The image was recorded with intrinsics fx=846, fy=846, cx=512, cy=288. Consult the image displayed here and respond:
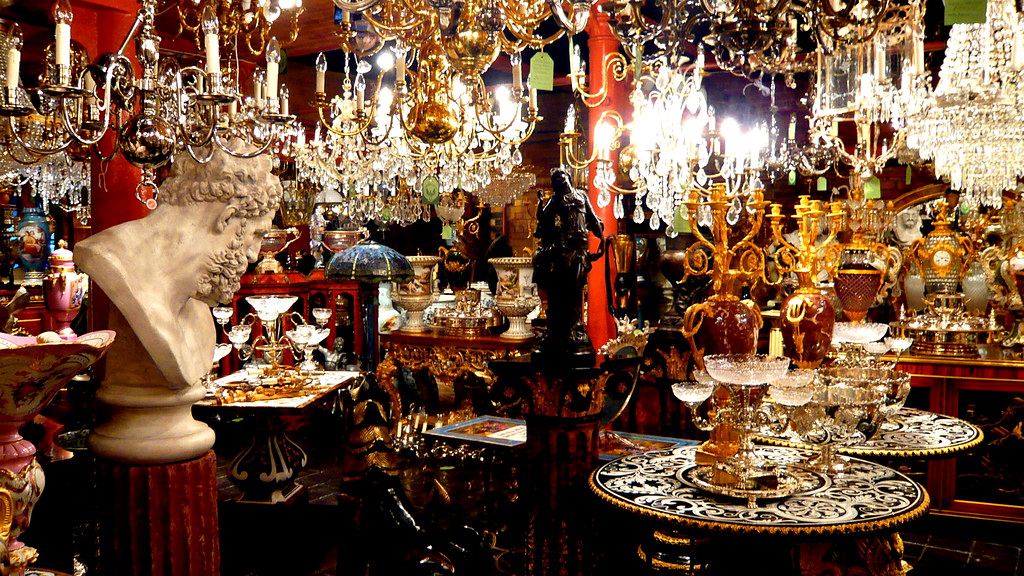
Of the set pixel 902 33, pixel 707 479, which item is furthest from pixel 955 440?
pixel 902 33

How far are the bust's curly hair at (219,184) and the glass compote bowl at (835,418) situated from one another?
6.00ft

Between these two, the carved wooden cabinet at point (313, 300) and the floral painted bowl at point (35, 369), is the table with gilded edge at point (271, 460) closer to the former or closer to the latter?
the carved wooden cabinet at point (313, 300)

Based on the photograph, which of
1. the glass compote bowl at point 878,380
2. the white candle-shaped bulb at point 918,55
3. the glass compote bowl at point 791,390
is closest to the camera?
the glass compote bowl at point 791,390

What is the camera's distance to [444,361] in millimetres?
6051

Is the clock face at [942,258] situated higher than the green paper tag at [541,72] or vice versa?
the green paper tag at [541,72]

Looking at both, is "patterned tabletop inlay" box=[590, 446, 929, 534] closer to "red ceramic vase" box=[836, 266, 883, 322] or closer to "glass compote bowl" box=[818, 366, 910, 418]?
"glass compote bowl" box=[818, 366, 910, 418]

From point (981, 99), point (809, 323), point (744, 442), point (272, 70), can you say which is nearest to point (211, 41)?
point (272, 70)

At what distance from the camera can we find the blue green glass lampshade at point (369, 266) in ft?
17.9

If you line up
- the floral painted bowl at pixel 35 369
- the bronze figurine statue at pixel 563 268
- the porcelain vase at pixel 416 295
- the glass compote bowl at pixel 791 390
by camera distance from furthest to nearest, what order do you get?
1. the porcelain vase at pixel 416 295
2. the bronze figurine statue at pixel 563 268
3. the glass compote bowl at pixel 791 390
4. the floral painted bowl at pixel 35 369

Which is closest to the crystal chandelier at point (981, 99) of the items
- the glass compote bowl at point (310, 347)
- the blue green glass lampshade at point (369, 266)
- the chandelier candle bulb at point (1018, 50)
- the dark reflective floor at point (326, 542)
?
the chandelier candle bulb at point (1018, 50)

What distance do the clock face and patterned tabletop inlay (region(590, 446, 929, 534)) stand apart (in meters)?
2.87

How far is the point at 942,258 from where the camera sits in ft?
17.2

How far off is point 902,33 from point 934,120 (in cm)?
51

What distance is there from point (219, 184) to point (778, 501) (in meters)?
1.76
